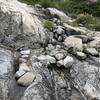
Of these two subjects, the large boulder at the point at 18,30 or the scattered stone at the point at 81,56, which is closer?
the scattered stone at the point at 81,56

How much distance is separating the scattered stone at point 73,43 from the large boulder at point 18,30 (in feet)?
2.50

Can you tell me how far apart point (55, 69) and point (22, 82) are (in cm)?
105

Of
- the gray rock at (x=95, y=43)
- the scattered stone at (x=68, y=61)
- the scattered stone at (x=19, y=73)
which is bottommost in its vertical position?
the scattered stone at (x=19, y=73)

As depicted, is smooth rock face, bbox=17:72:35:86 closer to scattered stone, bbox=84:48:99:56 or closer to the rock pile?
the rock pile

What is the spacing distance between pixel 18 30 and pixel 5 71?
1940 mm

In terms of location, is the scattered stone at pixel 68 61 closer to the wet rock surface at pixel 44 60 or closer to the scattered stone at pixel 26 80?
the wet rock surface at pixel 44 60

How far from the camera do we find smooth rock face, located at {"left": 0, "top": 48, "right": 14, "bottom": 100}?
5271 millimetres

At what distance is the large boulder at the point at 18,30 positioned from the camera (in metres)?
7.09

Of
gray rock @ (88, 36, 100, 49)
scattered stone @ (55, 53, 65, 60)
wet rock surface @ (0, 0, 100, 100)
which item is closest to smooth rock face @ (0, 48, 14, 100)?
wet rock surface @ (0, 0, 100, 100)

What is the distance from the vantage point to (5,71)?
5711 mm

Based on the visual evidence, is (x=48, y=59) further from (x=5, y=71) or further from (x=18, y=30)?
(x=18, y=30)

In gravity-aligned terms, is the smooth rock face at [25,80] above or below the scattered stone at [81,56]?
below

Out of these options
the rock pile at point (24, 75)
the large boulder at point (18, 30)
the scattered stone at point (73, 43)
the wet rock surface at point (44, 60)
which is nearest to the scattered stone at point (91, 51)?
the wet rock surface at point (44, 60)

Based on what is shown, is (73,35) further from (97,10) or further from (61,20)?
(97,10)
